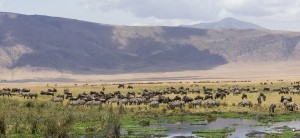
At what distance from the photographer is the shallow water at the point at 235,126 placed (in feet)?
125

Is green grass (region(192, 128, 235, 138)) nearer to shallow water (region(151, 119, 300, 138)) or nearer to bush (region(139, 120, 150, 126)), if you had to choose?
shallow water (region(151, 119, 300, 138))

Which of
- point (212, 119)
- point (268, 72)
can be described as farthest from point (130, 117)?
point (268, 72)

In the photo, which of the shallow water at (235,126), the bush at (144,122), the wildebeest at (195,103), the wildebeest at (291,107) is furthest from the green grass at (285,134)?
the wildebeest at (195,103)

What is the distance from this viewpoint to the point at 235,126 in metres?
41.9

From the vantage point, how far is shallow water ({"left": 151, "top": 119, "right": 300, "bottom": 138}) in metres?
38.2

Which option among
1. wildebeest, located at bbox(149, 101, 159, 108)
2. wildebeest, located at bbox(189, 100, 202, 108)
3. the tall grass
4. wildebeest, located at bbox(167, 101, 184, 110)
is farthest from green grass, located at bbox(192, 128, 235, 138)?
wildebeest, located at bbox(149, 101, 159, 108)

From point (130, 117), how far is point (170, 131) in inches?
373

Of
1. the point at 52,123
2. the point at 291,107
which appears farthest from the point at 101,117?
the point at 291,107

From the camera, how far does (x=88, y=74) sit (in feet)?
615

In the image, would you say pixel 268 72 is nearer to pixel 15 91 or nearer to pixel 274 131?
pixel 15 91

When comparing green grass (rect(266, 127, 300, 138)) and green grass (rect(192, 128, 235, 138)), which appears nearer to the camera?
green grass (rect(266, 127, 300, 138))

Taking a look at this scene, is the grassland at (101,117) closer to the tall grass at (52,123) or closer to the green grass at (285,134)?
the tall grass at (52,123)

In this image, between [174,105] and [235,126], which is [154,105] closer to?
[174,105]

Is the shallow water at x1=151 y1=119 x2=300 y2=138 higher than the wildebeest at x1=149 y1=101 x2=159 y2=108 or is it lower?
lower
